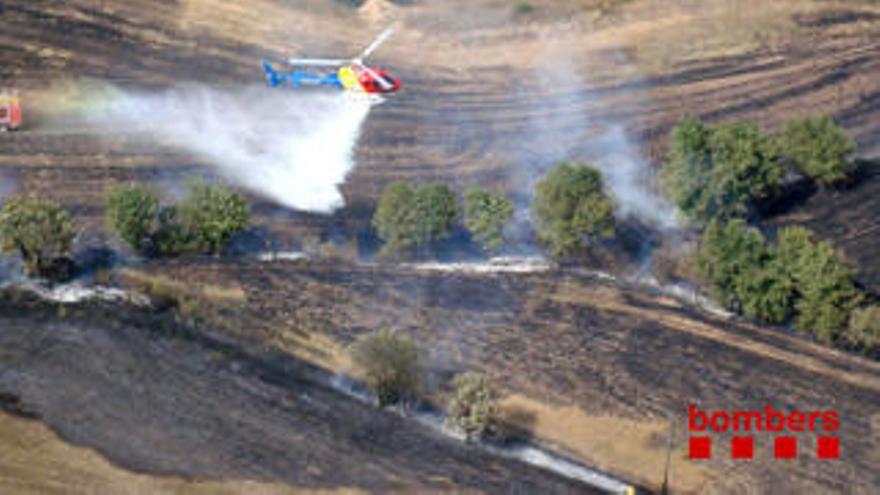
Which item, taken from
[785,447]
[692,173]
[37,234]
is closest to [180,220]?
[37,234]

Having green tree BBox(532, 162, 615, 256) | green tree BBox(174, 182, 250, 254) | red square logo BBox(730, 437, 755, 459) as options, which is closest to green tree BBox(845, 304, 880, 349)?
red square logo BBox(730, 437, 755, 459)

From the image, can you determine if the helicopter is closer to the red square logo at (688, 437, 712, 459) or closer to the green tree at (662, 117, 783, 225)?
the green tree at (662, 117, 783, 225)

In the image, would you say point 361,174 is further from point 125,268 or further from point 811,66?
point 811,66

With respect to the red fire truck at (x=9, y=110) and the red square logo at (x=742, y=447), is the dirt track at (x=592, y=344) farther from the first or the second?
the red fire truck at (x=9, y=110)

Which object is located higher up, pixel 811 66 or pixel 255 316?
pixel 811 66

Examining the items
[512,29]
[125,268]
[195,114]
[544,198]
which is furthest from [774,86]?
[125,268]

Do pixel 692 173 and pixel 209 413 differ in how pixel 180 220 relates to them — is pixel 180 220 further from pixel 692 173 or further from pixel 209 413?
pixel 692 173

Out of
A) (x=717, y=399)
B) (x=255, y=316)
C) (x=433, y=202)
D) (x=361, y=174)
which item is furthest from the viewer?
(x=361, y=174)

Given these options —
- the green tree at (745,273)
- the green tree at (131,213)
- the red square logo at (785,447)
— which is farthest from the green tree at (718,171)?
the green tree at (131,213)
